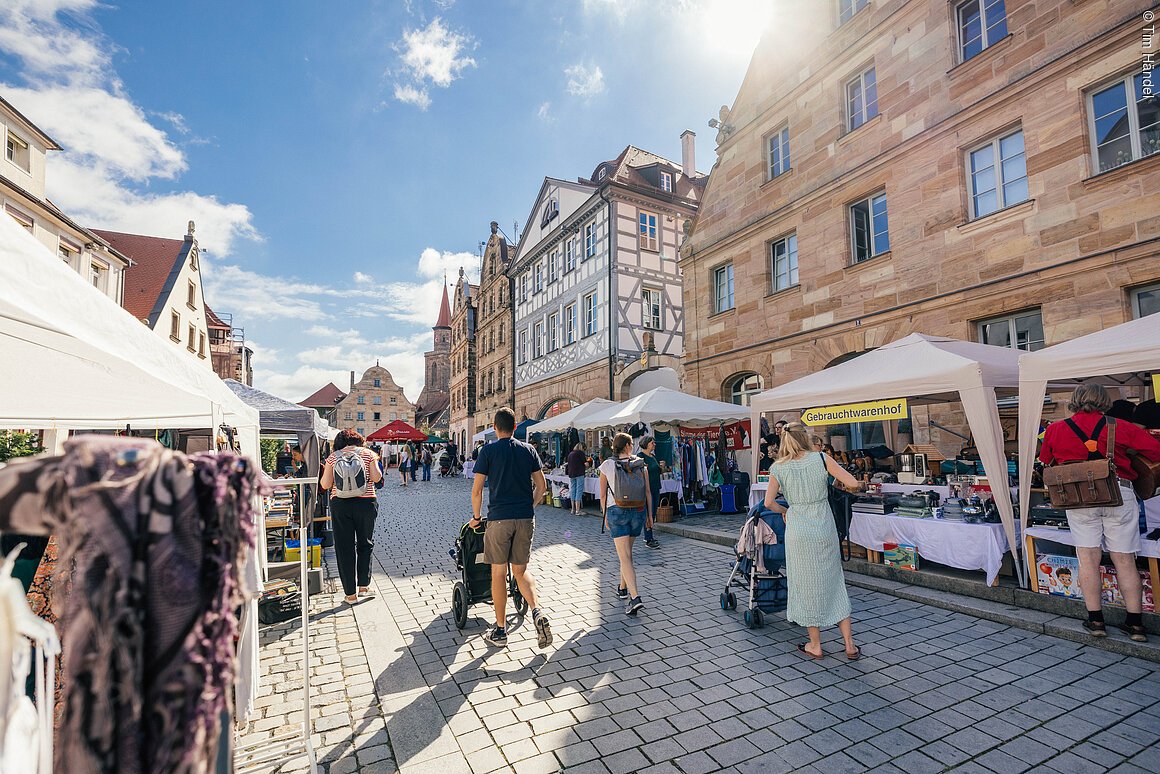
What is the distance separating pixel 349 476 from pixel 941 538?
622 centimetres

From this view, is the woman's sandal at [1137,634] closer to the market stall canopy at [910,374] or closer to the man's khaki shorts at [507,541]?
the market stall canopy at [910,374]

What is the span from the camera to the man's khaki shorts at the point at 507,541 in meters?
4.57

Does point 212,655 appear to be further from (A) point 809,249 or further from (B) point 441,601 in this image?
(A) point 809,249

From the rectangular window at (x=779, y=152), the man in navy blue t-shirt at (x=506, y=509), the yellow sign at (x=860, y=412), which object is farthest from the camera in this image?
the rectangular window at (x=779, y=152)

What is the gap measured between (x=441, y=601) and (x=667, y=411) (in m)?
6.57

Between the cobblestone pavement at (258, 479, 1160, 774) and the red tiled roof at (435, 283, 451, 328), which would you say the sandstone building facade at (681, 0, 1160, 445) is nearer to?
the cobblestone pavement at (258, 479, 1160, 774)

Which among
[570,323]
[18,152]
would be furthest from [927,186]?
[18,152]

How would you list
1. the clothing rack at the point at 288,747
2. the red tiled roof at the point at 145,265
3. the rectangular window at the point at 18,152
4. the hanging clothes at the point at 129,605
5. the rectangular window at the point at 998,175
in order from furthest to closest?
the red tiled roof at the point at 145,265 < the rectangular window at the point at 18,152 < the rectangular window at the point at 998,175 < the clothing rack at the point at 288,747 < the hanging clothes at the point at 129,605

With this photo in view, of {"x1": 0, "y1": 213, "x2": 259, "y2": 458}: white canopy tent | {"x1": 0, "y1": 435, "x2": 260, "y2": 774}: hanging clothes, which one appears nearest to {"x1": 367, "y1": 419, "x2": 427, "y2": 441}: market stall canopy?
{"x1": 0, "y1": 213, "x2": 259, "y2": 458}: white canopy tent

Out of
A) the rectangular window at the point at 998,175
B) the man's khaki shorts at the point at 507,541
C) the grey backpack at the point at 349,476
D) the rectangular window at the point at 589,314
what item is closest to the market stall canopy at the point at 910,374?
the rectangular window at the point at 998,175

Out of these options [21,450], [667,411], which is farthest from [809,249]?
[21,450]

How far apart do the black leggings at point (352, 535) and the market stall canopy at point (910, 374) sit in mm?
5916

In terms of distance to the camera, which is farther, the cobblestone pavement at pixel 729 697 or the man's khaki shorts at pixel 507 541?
the man's khaki shorts at pixel 507 541

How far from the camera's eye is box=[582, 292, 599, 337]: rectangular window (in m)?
21.0
